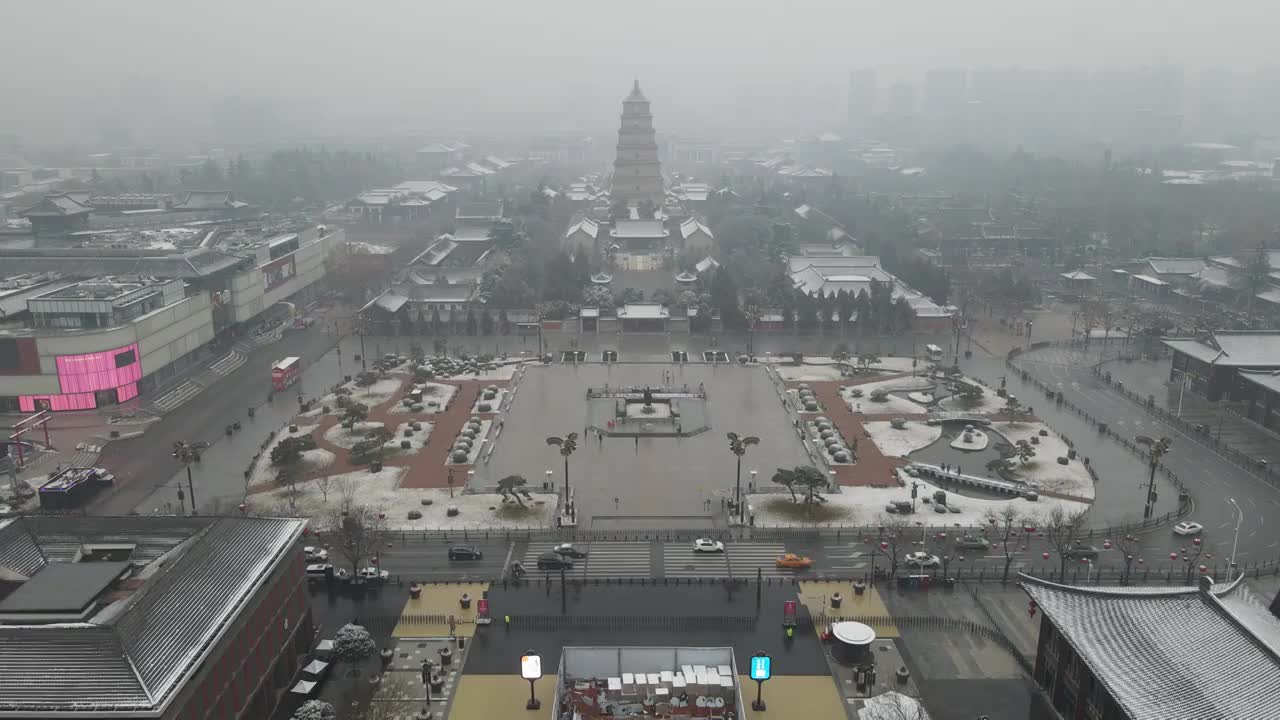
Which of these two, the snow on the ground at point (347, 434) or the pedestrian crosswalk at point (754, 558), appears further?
the snow on the ground at point (347, 434)

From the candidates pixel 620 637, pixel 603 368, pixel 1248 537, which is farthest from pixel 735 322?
pixel 620 637

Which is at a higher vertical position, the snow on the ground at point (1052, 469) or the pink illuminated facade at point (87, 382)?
the pink illuminated facade at point (87, 382)

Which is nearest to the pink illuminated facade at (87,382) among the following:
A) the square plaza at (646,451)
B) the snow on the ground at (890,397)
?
the square plaza at (646,451)

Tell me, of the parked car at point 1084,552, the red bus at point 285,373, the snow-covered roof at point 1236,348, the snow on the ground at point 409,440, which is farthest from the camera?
the red bus at point 285,373

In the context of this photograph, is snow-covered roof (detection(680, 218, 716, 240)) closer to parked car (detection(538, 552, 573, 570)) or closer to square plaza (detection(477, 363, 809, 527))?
square plaza (detection(477, 363, 809, 527))

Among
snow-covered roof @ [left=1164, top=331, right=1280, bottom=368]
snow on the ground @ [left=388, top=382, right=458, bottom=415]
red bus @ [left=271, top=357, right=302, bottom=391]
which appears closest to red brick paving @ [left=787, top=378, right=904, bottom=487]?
snow-covered roof @ [left=1164, top=331, right=1280, bottom=368]

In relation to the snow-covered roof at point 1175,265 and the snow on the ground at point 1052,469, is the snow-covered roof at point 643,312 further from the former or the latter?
the snow-covered roof at point 1175,265
